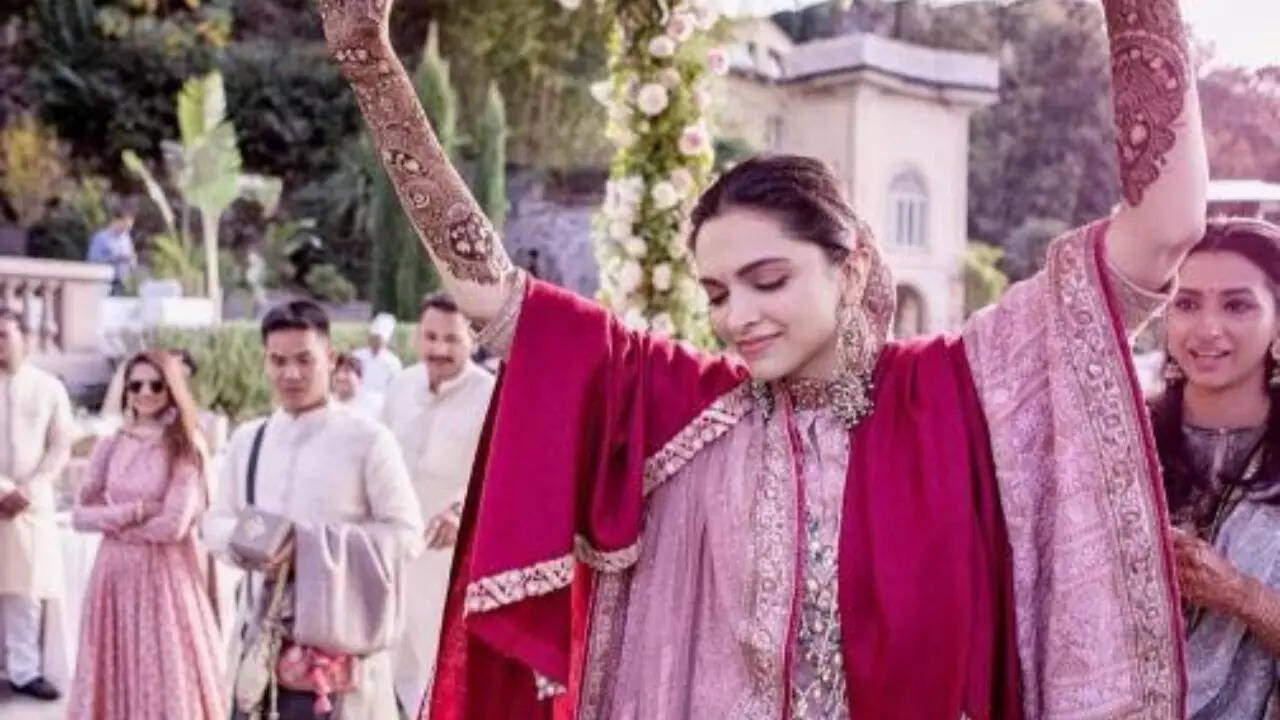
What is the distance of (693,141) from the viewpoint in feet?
19.2

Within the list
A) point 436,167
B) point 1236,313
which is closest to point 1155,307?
point 1236,313

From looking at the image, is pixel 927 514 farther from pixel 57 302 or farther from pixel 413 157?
pixel 57 302

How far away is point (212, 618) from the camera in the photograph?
6.36 metres

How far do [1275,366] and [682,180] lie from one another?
3288mm

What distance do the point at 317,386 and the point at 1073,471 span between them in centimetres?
324

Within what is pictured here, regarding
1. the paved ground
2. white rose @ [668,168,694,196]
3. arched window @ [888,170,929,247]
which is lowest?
the paved ground

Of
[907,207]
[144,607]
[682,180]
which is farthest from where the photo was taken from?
[907,207]

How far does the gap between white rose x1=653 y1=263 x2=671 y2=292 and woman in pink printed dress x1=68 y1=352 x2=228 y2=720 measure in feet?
6.25

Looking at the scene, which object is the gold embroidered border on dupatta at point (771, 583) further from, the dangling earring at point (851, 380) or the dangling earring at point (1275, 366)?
the dangling earring at point (1275, 366)

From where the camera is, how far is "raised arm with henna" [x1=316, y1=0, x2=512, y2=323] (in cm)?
230

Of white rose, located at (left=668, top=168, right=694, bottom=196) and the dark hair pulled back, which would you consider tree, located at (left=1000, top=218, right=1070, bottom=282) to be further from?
the dark hair pulled back

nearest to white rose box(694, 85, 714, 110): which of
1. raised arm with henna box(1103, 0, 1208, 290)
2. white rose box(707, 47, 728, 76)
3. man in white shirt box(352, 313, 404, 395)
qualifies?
white rose box(707, 47, 728, 76)

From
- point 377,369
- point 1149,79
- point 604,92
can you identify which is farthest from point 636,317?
point 377,369

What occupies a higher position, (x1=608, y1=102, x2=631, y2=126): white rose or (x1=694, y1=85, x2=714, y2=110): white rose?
(x1=694, y1=85, x2=714, y2=110): white rose
